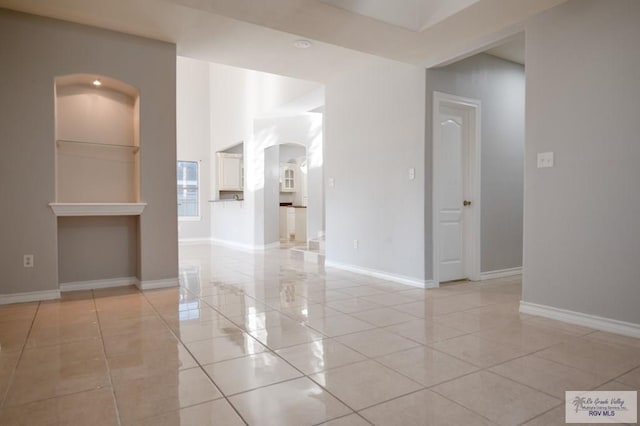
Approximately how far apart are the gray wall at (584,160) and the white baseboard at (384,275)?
114 cm

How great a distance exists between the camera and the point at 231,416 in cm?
166

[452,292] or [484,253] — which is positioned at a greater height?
[484,253]

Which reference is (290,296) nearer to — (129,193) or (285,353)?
(285,353)

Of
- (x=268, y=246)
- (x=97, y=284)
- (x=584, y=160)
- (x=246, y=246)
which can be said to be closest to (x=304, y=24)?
(x=584, y=160)

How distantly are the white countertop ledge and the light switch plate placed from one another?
3.79m

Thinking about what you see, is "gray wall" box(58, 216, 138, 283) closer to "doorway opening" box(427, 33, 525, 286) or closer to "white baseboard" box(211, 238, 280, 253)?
"doorway opening" box(427, 33, 525, 286)

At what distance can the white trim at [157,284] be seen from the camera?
13.9ft

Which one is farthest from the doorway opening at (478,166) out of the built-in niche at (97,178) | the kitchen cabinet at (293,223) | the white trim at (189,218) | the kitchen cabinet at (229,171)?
the white trim at (189,218)

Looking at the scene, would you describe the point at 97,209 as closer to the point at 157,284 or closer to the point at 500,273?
the point at 157,284

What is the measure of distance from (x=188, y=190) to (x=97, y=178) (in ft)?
18.1

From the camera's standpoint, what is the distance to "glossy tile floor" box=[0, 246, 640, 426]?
5.61 ft

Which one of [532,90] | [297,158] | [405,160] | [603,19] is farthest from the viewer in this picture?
[297,158]

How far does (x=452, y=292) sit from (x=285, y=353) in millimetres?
2338

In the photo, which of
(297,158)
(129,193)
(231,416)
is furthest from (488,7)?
(297,158)
